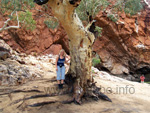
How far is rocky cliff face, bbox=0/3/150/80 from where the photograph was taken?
14.7 m

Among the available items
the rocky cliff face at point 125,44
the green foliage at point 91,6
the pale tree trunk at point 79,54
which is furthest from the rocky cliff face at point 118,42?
the pale tree trunk at point 79,54

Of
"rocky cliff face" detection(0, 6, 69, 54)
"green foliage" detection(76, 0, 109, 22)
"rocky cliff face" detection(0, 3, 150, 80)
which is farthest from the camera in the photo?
"rocky cliff face" detection(0, 3, 150, 80)

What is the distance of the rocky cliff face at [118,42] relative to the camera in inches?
578

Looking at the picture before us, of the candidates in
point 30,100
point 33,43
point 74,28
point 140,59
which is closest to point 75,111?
point 30,100

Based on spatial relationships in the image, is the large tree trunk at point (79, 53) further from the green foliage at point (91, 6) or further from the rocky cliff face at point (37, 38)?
the rocky cliff face at point (37, 38)

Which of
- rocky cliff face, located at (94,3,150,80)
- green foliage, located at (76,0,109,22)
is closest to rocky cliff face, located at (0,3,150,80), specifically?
rocky cliff face, located at (94,3,150,80)

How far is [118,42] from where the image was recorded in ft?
57.8

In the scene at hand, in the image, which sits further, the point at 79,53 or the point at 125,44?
the point at 125,44

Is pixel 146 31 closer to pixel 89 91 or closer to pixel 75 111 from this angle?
pixel 89 91

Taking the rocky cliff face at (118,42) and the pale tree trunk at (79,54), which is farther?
the rocky cliff face at (118,42)

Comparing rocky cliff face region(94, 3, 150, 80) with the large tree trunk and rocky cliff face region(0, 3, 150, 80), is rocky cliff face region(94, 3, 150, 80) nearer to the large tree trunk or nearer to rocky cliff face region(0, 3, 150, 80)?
rocky cliff face region(0, 3, 150, 80)

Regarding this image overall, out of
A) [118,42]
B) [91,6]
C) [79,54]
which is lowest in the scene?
[79,54]

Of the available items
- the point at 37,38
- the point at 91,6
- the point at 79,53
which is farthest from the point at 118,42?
the point at 79,53

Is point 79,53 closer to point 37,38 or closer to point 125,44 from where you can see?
point 37,38
